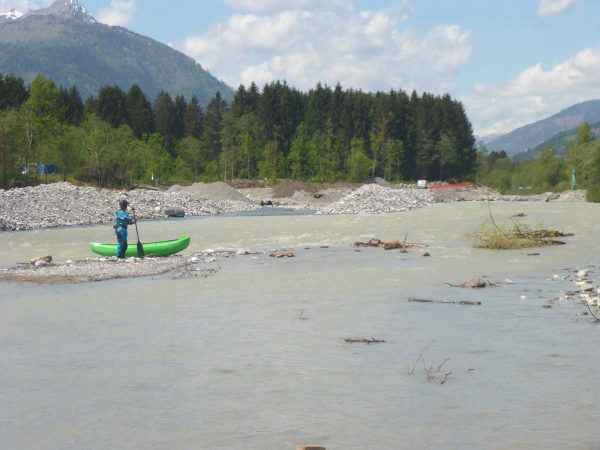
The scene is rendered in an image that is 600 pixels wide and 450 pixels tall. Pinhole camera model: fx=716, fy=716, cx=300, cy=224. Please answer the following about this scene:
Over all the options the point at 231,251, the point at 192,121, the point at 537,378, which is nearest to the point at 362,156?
the point at 192,121

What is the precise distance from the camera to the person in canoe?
26812 mm

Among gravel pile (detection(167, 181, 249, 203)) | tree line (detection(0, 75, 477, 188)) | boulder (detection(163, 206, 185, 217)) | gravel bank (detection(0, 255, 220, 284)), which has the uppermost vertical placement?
tree line (detection(0, 75, 477, 188))

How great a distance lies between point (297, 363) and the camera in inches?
508

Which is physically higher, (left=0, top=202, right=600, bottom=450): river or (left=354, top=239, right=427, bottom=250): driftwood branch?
(left=354, top=239, right=427, bottom=250): driftwood branch

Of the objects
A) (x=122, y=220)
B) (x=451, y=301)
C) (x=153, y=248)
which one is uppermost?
(x=122, y=220)

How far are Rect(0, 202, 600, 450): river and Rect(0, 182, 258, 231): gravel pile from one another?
101 ft

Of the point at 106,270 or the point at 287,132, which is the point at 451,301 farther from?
the point at 287,132

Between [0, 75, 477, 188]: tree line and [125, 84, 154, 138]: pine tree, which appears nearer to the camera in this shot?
[0, 75, 477, 188]: tree line

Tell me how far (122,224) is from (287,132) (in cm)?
10570

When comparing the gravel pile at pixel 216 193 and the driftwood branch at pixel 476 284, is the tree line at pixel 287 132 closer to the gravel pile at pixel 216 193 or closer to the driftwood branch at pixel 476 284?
the gravel pile at pixel 216 193

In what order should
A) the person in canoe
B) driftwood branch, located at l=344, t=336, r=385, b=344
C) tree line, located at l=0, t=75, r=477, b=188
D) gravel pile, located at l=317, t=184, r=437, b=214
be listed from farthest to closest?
1. tree line, located at l=0, t=75, r=477, b=188
2. gravel pile, located at l=317, t=184, r=437, b=214
3. the person in canoe
4. driftwood branch, located at l=344, t=336, r=385, b=344

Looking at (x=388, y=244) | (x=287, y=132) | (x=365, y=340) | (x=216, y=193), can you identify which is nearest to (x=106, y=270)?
(x=388, y=244)

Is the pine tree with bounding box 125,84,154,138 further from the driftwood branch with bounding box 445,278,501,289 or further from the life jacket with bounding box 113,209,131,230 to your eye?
the driftwood branch with bounding box 445,278,501,289

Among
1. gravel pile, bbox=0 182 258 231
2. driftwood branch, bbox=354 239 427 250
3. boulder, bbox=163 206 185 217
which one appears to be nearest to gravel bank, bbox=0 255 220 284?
driftwood branch, bbox=354 239 427 250
